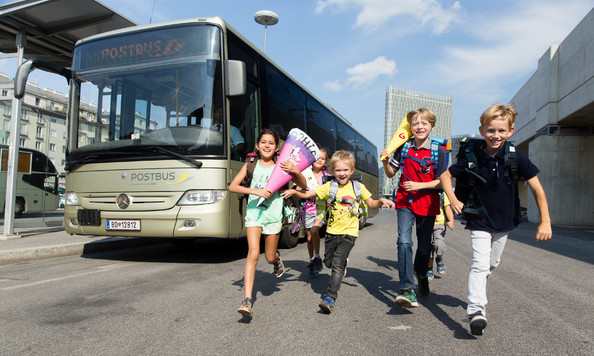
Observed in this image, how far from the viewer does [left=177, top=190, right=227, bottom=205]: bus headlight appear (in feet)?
19.7

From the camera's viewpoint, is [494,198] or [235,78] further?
[235,78]

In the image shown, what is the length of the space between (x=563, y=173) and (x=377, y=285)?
88.2 feet

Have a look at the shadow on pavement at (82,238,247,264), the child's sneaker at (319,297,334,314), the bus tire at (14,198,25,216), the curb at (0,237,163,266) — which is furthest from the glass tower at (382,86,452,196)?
the child's sneaker at (319,297,334,314)

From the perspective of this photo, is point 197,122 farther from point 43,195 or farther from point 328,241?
point 43,195

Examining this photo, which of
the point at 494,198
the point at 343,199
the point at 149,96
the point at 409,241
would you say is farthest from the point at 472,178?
the point at 149,96

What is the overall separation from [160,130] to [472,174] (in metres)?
4.31

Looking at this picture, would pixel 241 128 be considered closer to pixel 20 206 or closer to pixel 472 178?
pixel 472 178

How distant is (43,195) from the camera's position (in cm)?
1805

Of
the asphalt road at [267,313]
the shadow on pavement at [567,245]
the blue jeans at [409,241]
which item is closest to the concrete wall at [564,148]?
the shadow on pavement at [567,245]

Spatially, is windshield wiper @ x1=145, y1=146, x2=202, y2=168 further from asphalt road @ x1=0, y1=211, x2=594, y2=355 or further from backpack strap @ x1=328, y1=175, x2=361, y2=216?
backpack strap @ x1=328, y1=175, x2=361, y2=216

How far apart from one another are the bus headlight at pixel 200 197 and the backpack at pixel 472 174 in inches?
133

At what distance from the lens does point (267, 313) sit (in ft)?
12.6

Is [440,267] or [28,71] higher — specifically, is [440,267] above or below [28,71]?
below

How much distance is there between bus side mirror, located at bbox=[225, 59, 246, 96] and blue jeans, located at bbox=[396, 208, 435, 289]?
3015 millimetres
